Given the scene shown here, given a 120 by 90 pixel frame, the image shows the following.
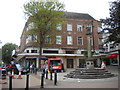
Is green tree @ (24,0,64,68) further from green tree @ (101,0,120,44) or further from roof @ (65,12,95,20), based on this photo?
roof @ (65,12,95,20)

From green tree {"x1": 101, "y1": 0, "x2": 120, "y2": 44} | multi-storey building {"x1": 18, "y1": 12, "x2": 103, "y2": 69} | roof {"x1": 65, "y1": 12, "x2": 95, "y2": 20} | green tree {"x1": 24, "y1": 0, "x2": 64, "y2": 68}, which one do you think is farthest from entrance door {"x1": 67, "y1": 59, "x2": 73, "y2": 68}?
green tree {"x1": 101, "y1": 0, "x2": 120, "y2": 44}

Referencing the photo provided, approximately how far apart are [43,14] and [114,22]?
43.0ft

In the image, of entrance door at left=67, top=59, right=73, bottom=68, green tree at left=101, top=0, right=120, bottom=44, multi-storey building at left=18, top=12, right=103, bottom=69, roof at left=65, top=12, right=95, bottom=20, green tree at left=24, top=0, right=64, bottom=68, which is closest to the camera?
green tree at left=101, top=0, right=120, bottom=44

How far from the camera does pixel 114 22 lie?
81.7 ft

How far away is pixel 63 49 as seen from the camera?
4116 cm

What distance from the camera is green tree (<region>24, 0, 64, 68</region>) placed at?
30266mm

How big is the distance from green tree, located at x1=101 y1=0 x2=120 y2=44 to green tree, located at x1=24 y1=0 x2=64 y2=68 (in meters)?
9.41

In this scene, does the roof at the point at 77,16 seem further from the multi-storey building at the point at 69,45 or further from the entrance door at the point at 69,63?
the entrance door at the point at 69,63

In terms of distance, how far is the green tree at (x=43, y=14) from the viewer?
3027cm

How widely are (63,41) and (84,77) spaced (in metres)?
27.1

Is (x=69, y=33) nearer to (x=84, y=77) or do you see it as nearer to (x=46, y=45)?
(x=46, y=45)

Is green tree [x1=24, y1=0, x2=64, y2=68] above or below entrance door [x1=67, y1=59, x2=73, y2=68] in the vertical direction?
above

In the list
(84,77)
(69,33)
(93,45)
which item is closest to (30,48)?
(69,33)

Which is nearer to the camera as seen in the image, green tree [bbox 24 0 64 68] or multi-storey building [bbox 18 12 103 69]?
green tree [bbox 24 0 64 68]
